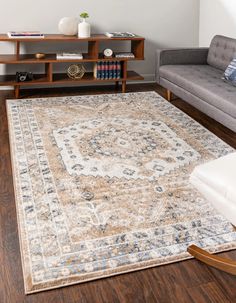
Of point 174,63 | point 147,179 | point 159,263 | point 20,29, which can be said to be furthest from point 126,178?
point 20,29

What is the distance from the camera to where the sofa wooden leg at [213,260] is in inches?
66.1

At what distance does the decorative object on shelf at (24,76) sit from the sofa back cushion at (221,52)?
1878mm

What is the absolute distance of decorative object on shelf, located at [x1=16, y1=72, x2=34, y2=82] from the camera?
413 centimetres

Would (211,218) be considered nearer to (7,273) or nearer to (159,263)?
(159,263)

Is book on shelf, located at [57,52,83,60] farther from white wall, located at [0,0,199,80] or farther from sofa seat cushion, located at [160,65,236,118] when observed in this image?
sofa seat cushion, located at [160,65,236,118]

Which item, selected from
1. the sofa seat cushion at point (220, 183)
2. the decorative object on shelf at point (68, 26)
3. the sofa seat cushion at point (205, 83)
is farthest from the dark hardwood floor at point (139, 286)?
the decorative object on shelf at point (68, 26)

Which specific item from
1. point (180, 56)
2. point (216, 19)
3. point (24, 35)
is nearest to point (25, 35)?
point (24, 35)

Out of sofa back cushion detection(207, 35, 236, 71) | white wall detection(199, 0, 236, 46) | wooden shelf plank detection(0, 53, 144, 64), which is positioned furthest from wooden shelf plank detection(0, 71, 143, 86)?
white wall detection(199, 0, 236, 46)

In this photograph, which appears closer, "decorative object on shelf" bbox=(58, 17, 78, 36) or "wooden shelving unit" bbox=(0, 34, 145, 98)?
"wooden shelving unit" bbox=(0, 34, 145, 98)

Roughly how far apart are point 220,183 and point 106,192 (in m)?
0.92

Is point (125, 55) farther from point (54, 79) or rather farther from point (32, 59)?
point (32, 59)

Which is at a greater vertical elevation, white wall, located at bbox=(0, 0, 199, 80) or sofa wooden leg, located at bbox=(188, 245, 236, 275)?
white wall, located at bbox=(0, 0, 199, 80)

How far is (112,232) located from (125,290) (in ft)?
1.26

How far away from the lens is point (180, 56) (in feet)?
13.7
